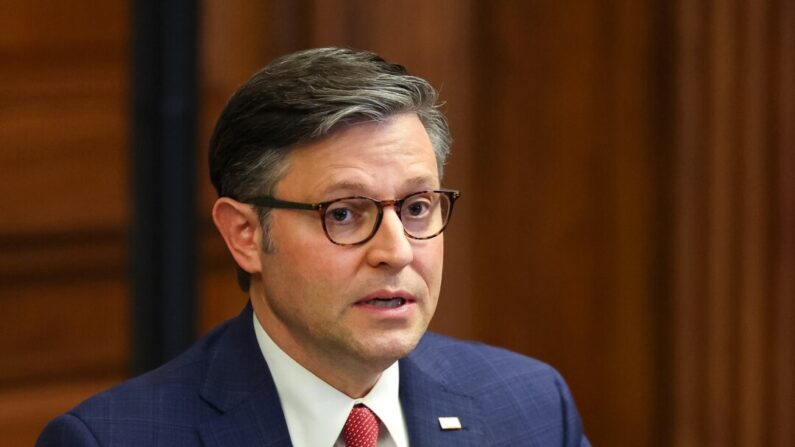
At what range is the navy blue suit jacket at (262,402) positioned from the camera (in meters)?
1.87

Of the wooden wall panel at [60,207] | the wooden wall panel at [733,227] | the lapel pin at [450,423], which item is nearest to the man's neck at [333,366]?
the lapel pin at [450,423]

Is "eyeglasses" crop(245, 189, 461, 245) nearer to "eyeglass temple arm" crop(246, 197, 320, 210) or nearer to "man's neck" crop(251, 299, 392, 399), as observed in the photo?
"eyeglass temple arm" crop(246, 197, 320, 210)

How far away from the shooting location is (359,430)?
1903mm

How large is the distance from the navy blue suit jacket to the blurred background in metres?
0.76

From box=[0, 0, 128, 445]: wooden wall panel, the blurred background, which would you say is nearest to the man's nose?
the blurred background

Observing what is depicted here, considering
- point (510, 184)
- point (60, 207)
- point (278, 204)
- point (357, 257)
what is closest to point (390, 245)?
point (357, 257)

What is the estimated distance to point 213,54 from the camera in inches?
113

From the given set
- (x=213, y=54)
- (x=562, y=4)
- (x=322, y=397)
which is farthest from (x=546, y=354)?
(x=322, y=397)

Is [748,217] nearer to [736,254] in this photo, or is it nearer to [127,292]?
[736,254]

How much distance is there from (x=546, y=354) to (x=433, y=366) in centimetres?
115

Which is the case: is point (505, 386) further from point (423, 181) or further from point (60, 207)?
point (60, 207)

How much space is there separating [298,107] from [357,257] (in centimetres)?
21

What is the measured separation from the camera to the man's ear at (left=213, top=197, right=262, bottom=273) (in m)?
1.91

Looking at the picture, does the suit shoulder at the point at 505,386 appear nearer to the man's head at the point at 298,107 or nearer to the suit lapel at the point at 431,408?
the suit lapel at the point at 431,408
